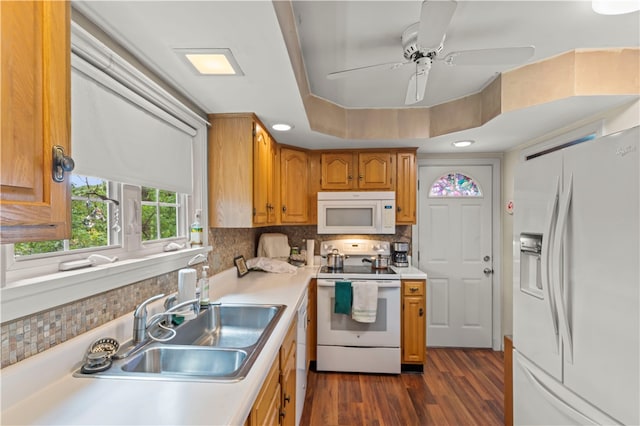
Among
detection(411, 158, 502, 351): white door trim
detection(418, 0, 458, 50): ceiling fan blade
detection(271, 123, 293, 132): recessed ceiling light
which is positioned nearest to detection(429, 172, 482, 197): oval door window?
detection(411, 158, 502, 351): white door trim

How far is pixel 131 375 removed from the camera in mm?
999

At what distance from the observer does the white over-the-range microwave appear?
10.0 feet

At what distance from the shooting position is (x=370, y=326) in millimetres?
2797

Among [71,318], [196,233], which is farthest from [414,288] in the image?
[71,318]

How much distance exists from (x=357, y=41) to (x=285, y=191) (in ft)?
5.42

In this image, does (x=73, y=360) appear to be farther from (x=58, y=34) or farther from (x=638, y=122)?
(x=638, y=122)

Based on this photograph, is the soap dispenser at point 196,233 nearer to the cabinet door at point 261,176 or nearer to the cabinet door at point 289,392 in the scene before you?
the cabinet door at point 261,176

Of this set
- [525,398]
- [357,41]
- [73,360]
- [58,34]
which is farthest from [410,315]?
[58,34]

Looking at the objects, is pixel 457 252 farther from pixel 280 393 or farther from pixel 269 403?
pixel 269 403

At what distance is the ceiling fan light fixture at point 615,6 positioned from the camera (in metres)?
1.31

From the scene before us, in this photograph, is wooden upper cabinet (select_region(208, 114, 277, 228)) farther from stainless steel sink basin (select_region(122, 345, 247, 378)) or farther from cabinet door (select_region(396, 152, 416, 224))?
cabinet door (select_region(396, 152, 416, 224))

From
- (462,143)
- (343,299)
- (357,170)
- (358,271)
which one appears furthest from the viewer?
(357,170)

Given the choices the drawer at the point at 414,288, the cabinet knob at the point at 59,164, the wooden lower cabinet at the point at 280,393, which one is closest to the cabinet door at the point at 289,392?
the wooden lower cabinet at the point at 280,393

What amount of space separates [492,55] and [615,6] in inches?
20.9
